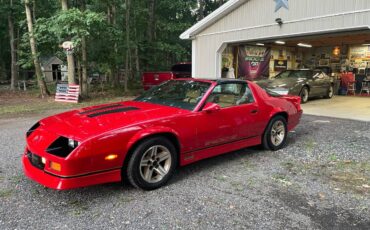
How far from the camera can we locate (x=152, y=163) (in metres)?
3.74

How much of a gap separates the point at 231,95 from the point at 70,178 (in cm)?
277

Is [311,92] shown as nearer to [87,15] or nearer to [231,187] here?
[87,15]

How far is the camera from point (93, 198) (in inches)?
139

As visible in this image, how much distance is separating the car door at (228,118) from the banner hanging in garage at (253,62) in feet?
32.1

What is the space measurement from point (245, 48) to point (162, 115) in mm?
11613

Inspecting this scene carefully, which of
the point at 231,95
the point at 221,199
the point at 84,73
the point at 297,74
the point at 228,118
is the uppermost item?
the point at 84,73

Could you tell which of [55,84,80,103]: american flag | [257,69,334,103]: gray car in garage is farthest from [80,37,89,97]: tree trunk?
[257,69,334,103]: gray car in garage

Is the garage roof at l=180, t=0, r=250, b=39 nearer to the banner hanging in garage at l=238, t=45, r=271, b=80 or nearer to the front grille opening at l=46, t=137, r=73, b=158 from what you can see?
the banner hanging in garage at l=238, t=45, r=271, b=80

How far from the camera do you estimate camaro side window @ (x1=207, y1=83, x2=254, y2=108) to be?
4630 millimetres

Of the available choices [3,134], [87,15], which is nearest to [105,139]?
[3,134]

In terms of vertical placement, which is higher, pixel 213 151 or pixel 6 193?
pixel 213 151

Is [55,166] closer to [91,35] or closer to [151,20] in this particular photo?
[91,35]

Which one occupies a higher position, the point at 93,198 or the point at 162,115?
the point at 162,115

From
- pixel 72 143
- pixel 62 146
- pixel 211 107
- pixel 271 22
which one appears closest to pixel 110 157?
pixel 72 143
